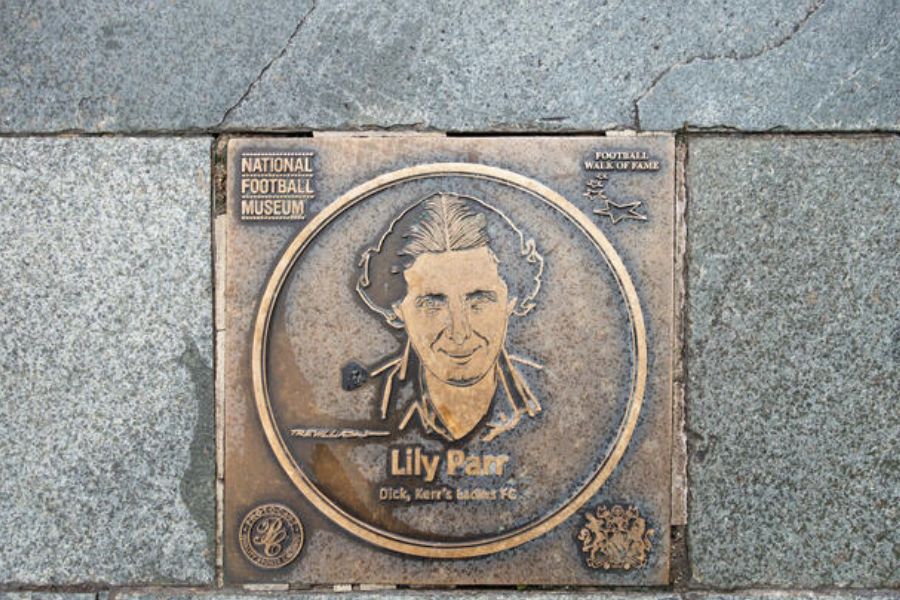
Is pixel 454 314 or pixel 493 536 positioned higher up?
pixel 454 314

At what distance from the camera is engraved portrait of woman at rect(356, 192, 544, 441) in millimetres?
2553

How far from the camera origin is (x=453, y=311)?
8.36 feet

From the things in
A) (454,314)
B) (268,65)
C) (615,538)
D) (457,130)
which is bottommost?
(615,538)

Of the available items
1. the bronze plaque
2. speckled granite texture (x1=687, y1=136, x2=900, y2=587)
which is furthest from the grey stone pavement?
the bronze plaque

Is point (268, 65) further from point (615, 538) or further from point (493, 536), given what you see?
point (615, 538)

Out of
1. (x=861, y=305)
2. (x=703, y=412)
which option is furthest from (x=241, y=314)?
(x=861, y=305)

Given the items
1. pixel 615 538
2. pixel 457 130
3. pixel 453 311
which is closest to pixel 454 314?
pixel 453 311

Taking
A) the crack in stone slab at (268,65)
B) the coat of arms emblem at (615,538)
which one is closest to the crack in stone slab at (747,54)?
the crack in stone slab at (268,65)

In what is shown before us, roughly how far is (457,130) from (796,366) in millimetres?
1363

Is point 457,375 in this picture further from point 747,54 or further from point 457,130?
point 747,54

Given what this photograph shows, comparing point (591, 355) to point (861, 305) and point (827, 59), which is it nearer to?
point (861, 305)

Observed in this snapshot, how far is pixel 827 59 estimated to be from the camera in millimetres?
2594

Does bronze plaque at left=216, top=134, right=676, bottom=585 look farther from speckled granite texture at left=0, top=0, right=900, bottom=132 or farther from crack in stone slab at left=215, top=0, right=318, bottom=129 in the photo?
crack in stone slab at left=215, top=0, right=318, bottom=129

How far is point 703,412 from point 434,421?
883 mm
